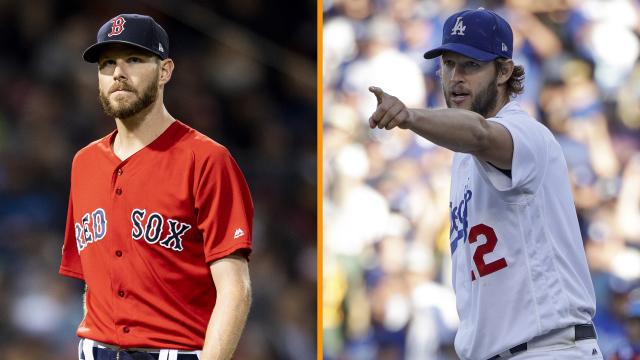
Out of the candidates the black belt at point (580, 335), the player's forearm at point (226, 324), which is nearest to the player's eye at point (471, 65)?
the black belt at point (580, 335)

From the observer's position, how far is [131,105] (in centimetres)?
307

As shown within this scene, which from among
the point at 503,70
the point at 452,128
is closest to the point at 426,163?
the point at 503,70

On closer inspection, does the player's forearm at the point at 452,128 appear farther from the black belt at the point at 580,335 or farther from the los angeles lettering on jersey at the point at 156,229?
the los angeles lettering on jersey at the point at 156,229

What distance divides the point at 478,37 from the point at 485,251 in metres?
0.65

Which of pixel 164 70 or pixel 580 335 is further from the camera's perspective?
pixel 164 70

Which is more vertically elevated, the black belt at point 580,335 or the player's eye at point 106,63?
the player's eye at point 106,63

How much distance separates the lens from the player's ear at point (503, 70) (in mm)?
3037

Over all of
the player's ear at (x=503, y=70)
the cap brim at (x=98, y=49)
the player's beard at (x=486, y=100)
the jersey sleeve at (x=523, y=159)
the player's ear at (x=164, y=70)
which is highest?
the cap brim at (x=98, y=49)

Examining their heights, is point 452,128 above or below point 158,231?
above

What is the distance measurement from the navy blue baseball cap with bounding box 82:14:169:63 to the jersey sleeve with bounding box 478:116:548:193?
3.59 ft

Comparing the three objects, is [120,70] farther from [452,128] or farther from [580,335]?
[580,335]

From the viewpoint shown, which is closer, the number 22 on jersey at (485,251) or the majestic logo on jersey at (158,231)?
the number 22 on jersey at (485,251)

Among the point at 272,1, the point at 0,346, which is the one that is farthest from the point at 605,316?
the point at 0,346

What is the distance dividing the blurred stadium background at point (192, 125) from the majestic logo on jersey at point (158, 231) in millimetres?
2840
